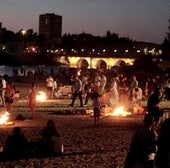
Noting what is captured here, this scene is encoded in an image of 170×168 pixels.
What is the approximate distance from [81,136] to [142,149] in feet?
27.5

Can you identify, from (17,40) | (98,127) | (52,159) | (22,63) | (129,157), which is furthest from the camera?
(17,40)

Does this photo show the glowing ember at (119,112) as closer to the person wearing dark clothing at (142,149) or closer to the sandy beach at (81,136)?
the sandy beach at (81,136)

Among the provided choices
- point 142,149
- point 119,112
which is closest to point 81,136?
point 119,112

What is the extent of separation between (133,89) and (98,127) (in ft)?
34.0

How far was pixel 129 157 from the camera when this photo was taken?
857cm

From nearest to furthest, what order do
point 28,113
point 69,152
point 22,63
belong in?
point 69,152
point 28,113
point 22,63

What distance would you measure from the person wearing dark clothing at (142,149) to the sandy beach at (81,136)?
379 cm

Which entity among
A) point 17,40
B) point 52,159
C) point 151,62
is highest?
point 17,40

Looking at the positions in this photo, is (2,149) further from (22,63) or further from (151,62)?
(22,63)

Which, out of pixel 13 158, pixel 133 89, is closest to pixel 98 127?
pixel 13 158

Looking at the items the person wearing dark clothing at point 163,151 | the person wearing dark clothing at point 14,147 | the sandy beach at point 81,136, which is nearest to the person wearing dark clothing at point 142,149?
the person wearing dark clothing at point 163,151

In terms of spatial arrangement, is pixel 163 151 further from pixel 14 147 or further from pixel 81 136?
pixel 81 136

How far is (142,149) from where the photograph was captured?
344 inches

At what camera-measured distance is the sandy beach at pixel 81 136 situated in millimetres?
12828
